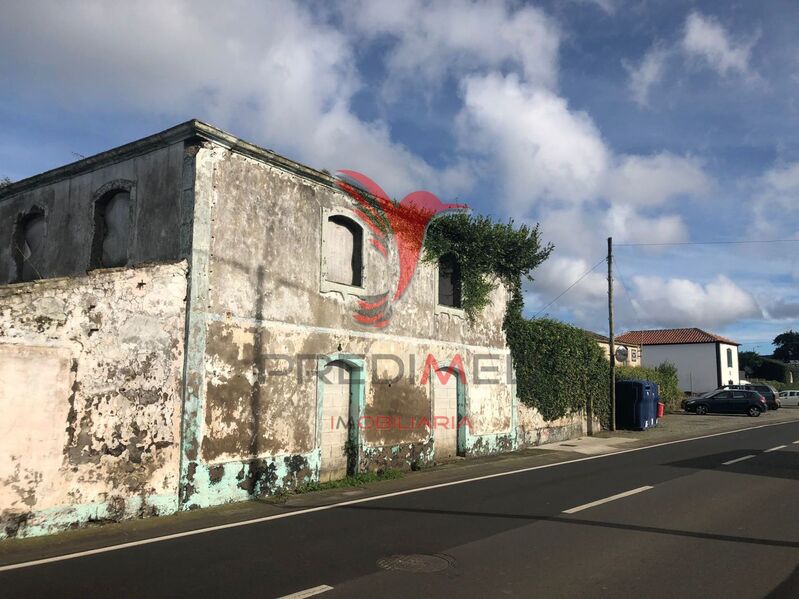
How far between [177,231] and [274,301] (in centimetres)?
229

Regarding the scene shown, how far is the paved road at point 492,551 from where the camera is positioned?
5.77 m

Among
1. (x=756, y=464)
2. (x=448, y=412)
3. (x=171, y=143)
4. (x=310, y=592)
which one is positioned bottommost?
(x=756, y=464)

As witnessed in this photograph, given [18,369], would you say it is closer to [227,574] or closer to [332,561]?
[227,574]

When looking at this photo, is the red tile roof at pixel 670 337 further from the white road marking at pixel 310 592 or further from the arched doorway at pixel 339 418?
the white road marking at pixel 310 592

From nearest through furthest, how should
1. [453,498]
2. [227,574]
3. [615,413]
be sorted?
[227,574] < [453,498] < [615,413]

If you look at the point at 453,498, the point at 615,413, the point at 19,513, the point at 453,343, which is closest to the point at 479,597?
the point at 453,498

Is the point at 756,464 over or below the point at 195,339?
below

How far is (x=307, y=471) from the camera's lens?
12.5 metres

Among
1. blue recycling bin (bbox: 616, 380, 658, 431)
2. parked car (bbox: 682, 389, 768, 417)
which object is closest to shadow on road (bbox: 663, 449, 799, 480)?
blue recycling bin (bbox: 616, 380, 658, 431)

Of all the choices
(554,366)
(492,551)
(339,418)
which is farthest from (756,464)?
(492,551)

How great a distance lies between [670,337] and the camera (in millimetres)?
61406

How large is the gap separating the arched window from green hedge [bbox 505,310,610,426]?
7000 millimetres

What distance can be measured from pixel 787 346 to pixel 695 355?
66.2 metres

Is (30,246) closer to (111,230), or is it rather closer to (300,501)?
(111,230)
